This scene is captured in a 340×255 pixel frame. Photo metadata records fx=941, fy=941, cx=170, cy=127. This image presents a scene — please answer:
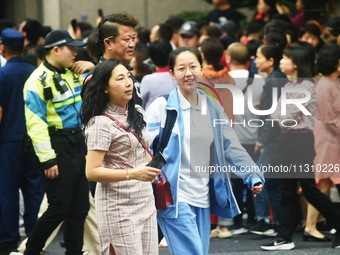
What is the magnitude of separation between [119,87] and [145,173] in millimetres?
633

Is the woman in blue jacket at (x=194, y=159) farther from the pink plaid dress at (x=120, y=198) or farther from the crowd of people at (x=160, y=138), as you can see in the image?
the pink plaid dress at (x=120, y=198)

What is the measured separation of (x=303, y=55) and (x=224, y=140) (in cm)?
308

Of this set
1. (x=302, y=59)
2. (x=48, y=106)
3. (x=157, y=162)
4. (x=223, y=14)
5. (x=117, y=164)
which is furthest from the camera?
(x=223, y=14)

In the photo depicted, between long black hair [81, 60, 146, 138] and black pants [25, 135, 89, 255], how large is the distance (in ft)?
6.85

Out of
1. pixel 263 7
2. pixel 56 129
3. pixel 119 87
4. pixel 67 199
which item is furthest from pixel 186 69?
pixel 263 7

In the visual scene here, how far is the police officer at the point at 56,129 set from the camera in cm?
824

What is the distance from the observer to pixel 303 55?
9.95m

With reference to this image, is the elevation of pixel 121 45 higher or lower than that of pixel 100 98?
higher

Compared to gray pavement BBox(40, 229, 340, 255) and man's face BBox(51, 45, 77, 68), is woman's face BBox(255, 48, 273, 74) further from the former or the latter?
man's face BBox(51, 45, 77, 68)

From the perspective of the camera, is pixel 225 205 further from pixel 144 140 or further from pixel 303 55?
pixel 303 55

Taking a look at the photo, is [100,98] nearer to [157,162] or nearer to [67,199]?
[157,162]

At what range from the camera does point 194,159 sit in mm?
7074

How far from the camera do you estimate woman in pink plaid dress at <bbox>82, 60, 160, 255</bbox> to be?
241 inches

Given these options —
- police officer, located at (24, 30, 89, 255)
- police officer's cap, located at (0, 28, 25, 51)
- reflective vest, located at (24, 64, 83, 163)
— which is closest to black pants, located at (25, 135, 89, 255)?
police officer, located at (24, 30, 89, 255)
